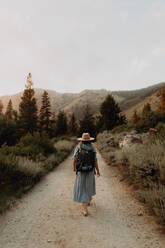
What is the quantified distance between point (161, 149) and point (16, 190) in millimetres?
5362

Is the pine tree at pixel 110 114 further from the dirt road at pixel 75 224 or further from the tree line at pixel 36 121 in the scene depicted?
the dirt road at pixel 75 224

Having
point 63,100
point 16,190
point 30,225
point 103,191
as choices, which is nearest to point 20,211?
point 30,225

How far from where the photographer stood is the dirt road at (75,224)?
293 cm

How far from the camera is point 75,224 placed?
349 cm

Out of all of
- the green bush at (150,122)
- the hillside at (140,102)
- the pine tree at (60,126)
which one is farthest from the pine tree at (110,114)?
the hillside at (140,102)

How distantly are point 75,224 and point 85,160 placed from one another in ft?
4.98

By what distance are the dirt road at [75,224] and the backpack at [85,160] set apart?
1.24 meters

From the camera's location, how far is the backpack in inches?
157

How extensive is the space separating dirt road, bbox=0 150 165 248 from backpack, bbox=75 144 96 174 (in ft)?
4.08

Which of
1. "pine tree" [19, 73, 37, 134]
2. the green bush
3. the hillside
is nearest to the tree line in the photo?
"pine tree" [19, 73, 37, 134]

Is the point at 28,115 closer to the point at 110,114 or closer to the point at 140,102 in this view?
the point at 110,114

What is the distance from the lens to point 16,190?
17.3ft

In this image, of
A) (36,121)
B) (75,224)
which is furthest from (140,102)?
(75,224)

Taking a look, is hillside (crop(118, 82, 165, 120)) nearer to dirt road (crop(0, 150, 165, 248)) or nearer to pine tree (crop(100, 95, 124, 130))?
pine tree (crop(100, 95, 124, 130))
